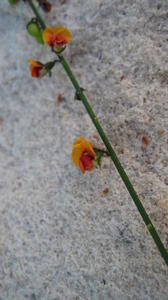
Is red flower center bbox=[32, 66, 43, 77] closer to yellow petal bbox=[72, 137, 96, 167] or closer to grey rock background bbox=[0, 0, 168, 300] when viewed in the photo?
grey rock background bbox=[0, 0, 168, 300]

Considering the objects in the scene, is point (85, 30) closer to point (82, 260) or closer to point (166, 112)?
point (166, 112)

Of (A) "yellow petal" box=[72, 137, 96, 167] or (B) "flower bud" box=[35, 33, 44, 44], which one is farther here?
(B) "flower bud" box=[35, 33, 44, 44]

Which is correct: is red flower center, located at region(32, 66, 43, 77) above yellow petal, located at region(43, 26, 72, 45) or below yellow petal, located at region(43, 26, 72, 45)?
below

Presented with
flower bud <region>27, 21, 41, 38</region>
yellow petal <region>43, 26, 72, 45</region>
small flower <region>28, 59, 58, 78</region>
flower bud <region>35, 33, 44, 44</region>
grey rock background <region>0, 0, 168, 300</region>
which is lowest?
grey rock background <region>0, 0, 168, 300</region>

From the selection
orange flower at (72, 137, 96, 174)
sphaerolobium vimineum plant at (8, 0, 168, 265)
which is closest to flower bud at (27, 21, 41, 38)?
sphaerolobium vimineum plant at (8, 0, 168, 265)

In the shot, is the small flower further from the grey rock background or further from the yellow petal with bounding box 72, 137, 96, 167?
the yellow petal with bounding box 72, 137, 96, 167

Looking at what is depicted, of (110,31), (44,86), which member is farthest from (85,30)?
(44,86)

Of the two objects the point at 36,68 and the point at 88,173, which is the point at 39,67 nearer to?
the point at 36,68

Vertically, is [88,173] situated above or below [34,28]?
below

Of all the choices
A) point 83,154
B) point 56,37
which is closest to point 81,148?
point 83,154
